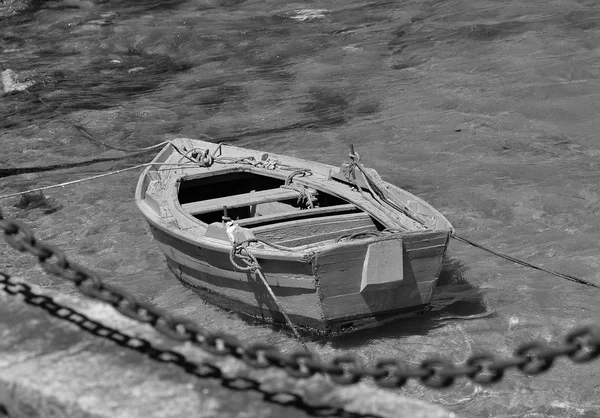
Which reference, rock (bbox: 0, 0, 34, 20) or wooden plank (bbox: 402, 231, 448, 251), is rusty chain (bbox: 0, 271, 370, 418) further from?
rock (bbox: 0, 0, 34, 20)

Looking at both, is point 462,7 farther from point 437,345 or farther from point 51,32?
point 437,345

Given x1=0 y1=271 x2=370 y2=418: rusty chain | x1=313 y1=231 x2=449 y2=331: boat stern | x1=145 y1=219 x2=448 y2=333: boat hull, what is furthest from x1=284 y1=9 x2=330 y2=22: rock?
→ x1=0 y1=271 x2=370 y2=418: rusty chain

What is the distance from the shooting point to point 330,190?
9.18 meters

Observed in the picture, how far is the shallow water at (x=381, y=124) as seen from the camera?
850 cm

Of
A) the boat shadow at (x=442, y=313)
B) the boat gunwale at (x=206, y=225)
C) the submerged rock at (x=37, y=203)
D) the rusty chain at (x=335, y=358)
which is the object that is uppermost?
the rusty chain at (x=335, y=358)

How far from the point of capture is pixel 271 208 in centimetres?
956

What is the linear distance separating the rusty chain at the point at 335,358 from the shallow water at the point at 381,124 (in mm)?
4566

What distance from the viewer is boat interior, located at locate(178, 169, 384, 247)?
28.0 ft

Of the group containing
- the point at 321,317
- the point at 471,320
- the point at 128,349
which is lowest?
the point at 471,320

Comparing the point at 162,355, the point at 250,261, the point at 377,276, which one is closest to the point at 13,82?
the point at 250,261

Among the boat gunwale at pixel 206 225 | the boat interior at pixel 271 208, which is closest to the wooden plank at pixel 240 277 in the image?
the boat gunwale at pixel 206 225

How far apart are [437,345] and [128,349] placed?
538 cm

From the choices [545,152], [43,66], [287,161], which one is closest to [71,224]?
[287,161]

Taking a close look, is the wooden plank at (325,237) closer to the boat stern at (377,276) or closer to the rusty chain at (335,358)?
the boat stern at (377,276)
